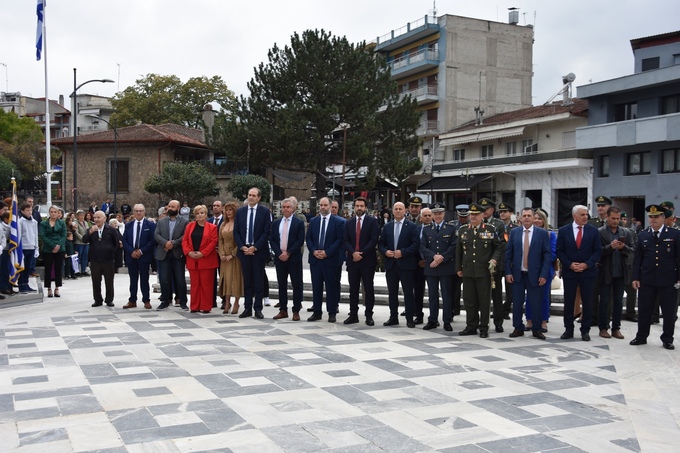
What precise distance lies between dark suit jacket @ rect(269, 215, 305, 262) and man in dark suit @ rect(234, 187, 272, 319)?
0.44ft

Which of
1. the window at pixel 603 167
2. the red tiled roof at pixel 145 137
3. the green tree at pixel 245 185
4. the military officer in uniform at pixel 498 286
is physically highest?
the red tiled roof at pixel 145 137

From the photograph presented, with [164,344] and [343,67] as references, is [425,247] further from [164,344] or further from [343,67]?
[343,67]

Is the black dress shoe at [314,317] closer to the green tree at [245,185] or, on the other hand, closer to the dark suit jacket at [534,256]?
the dark suit jacket at [534,256]

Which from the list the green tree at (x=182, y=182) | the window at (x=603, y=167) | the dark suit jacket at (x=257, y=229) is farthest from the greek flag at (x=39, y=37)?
the window at (x=603, y=167)

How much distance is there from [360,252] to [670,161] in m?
25.0

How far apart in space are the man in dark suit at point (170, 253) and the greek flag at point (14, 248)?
106 inches

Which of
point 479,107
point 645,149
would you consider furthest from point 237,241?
point 479,107

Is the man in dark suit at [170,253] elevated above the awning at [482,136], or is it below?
below

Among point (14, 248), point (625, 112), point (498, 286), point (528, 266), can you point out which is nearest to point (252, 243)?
point (498, 286)

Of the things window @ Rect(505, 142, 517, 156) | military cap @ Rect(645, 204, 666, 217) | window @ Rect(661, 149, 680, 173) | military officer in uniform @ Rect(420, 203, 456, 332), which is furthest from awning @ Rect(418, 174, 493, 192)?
military cap @ Rect(645, 204, 666, 217)

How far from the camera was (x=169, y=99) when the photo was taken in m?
54.8

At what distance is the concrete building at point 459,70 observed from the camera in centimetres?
4672

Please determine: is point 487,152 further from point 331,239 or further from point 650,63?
point 331,239

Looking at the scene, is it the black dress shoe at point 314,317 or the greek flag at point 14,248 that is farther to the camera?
the greek flag at point 14,248
